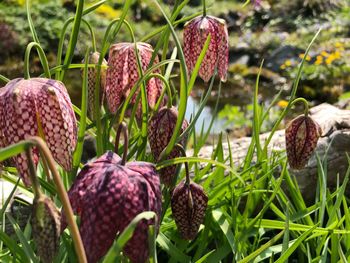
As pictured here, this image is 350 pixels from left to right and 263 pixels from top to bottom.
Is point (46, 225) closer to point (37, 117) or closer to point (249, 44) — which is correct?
point (37, 117)

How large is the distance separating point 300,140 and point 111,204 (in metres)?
0.66

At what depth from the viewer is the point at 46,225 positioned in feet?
2.68

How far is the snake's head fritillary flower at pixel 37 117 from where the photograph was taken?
99 cm

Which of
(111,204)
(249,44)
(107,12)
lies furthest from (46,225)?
(107,12)

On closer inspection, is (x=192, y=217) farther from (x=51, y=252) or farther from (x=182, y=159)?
(x=51, y=252)

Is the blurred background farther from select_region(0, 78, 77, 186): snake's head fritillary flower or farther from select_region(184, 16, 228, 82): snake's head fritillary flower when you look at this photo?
select_region(0, 78, 77, 186): snake's head fritillary flower

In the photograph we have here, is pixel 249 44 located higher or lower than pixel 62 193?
lower

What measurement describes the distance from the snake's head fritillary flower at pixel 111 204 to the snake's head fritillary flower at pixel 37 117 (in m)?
0.12

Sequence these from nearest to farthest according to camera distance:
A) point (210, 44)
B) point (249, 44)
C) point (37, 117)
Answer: point (37, 117) < point (210, 44) < point (249, 44)

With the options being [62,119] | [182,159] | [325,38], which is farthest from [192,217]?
[325,38]

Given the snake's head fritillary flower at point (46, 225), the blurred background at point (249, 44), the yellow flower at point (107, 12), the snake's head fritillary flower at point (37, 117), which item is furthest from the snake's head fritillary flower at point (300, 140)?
the yellow flower at point (107, 12)

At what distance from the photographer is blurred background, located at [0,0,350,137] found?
5695 mm

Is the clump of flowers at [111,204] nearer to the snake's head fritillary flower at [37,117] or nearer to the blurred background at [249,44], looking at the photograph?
the snake's head fritillary flower at [37,117]

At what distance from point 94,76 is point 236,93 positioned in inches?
196
